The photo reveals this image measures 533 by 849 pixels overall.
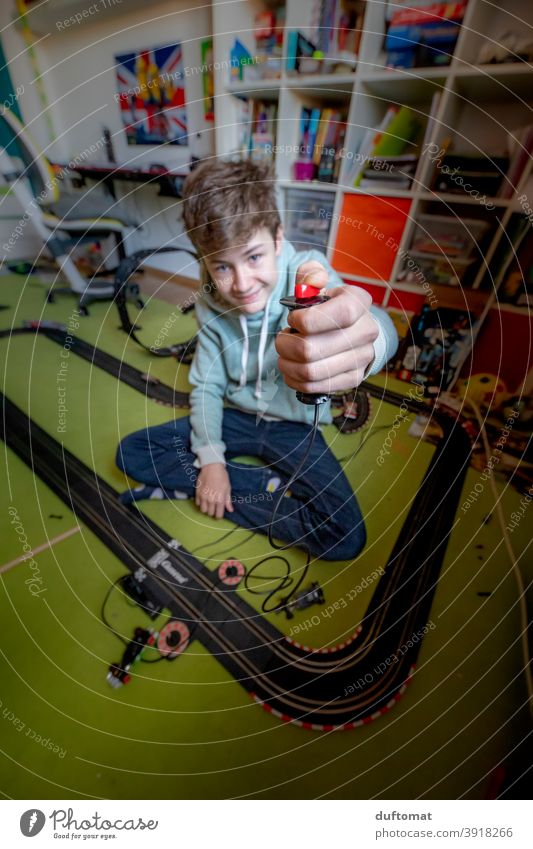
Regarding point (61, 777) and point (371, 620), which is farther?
point (371, 620)

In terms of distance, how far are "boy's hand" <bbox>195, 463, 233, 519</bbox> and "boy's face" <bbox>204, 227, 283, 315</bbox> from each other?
1.06 ft

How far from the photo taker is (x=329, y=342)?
0.33 metres

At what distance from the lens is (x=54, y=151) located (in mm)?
2408

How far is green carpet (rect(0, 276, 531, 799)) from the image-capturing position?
38 centimetres

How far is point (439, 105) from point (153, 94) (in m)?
1.57

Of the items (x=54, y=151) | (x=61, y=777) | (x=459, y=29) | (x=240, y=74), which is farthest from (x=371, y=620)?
(x=54, y=151)

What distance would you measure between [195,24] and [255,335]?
173cm

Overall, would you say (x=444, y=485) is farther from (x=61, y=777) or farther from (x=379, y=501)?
(x=61, y=777)

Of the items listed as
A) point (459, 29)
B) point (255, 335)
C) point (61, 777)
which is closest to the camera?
point (61, 777)

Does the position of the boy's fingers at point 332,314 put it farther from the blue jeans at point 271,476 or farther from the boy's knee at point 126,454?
the boy's knee at point 126,454

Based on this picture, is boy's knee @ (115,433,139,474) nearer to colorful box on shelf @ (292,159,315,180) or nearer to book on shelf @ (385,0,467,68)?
colorful box on shelf @ (292,159,315,180)

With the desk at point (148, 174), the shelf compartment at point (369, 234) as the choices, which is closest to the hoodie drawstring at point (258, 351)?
the shelf compartment at point (369, 234)

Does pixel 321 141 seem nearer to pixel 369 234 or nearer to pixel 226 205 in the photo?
pixel 369 234

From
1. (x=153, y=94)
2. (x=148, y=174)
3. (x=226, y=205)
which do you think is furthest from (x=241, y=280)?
(x=153, y=94)
